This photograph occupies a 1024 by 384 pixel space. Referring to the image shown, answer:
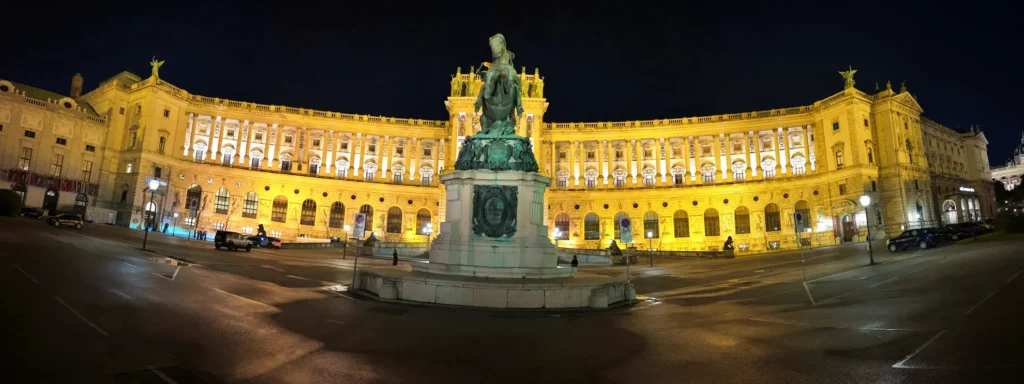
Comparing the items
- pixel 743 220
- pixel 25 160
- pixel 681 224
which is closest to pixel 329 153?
pixel 25 160

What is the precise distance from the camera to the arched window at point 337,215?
65062 mm

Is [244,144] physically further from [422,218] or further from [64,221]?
[64,221]

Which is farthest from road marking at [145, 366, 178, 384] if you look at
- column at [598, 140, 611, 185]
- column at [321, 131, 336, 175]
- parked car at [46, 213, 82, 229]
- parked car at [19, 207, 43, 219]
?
column at [598, 140, 611, 185]

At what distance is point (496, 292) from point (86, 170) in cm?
6290

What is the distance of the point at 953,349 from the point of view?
22.9 feet

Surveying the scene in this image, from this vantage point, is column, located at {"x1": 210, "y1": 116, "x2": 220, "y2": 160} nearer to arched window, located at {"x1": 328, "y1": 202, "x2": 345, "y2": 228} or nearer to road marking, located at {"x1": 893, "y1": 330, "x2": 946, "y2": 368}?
arched window, located at {"x1": 328, "y1": 202, "x2": 345, "y2": 228}

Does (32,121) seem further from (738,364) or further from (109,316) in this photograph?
(738,364)

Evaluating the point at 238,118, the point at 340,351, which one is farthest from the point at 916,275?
the point at 238,118

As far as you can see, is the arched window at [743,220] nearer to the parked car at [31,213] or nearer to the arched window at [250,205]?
the arched window at [250,205]

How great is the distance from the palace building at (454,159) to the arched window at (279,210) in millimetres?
179

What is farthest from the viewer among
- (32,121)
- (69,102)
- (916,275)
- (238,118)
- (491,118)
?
(238,118)

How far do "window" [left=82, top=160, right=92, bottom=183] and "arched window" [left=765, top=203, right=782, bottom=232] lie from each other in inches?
3168

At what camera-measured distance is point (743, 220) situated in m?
62.1

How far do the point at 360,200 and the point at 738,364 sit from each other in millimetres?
64662
